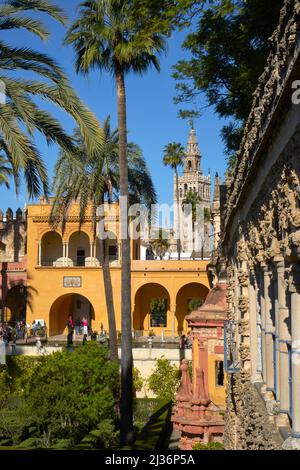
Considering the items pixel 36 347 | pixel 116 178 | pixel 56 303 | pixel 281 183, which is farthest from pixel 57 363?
pixel 56 303

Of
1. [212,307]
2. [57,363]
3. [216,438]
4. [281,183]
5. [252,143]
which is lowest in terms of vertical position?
[216,438]

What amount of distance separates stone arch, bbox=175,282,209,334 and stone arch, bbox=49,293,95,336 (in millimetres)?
5815

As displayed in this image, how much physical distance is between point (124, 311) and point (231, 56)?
805 cm

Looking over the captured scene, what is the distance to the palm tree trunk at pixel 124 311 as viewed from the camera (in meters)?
14.2

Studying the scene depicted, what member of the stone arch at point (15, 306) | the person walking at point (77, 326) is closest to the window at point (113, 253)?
the person walking at point (77, 326)

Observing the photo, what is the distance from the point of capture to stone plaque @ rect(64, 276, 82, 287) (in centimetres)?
3747

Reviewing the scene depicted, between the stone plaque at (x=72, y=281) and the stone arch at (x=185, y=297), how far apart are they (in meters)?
6.62

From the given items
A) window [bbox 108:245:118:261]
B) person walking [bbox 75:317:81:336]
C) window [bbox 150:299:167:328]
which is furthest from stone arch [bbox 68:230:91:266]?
window [bbox 150:299:167:328]

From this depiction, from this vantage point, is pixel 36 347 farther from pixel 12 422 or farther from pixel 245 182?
pixel 245 182

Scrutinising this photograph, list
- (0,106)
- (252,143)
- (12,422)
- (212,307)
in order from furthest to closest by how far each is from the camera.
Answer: (212,307)
(12,422)
(0,106)
(252,143)

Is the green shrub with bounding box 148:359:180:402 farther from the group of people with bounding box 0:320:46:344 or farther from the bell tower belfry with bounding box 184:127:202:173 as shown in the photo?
the bell tower belfry with bounding box 184:127:202:173

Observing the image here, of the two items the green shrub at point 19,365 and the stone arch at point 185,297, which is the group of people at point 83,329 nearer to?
the stone arch at point 185,297
